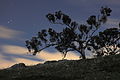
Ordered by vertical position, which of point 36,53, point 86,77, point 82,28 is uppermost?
point 82,28

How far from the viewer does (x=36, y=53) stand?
69.1 metres

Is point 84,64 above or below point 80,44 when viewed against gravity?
below

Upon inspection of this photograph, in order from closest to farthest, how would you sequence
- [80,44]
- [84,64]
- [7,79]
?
[7,79]
[84,64]
[80,44]

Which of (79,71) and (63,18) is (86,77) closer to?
(79,71)

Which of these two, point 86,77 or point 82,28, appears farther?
point 82,28

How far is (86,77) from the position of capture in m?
22.1

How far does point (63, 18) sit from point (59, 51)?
796 cm

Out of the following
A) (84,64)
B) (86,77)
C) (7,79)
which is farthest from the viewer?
(84,64)

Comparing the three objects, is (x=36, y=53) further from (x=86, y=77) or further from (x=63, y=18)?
(x=86, y=77)

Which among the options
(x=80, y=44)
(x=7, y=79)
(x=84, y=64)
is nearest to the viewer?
(x=7, y=79)

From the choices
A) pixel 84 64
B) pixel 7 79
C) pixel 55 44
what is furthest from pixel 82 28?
pixel 7 79

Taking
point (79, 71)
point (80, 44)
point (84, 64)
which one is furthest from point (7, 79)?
point (80, 44)

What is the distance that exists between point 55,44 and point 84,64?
40.0m

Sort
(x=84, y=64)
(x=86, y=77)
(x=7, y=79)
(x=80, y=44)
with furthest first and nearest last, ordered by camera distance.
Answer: (x=80, y=44) < (x=84, y=64) < (x=7, y=79) < (x=86, y=77)
